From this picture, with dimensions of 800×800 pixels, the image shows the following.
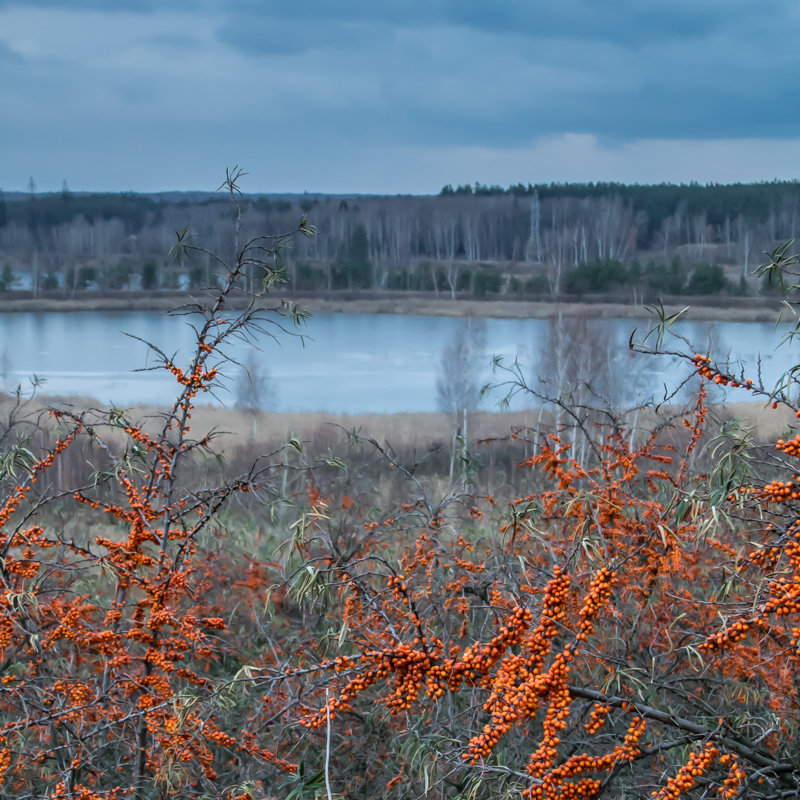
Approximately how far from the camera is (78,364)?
2789 centimetres

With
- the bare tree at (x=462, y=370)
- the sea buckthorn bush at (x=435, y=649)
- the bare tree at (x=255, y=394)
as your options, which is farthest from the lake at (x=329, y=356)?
the sea buckthorn bush at (x=435, y=649)

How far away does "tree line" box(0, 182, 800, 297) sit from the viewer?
2067 cm

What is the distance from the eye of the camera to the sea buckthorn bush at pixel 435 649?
238 centimetres

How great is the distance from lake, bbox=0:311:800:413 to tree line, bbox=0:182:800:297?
1309 millimetres

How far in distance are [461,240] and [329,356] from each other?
6.14 meters

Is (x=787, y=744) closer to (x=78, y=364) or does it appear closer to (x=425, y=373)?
(x=425, y=373)

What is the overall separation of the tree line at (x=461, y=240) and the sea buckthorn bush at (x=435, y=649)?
1224 cm

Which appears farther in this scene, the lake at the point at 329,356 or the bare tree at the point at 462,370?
the bare tree at the point at 462,370

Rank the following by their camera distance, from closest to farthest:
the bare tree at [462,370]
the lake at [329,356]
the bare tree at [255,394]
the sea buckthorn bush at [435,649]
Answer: the sea buckthorn bush at [435,649] < the bare tree at [255,394] < the lake at [329,356] < the bare tree at [462,370]

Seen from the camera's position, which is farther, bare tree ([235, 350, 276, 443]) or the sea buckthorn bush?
bare tree ([235, 350, 276, 443])

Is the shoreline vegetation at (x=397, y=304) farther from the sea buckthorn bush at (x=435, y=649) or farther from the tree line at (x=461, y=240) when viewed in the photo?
the sea buckthorn bush at (x=435, y=649)

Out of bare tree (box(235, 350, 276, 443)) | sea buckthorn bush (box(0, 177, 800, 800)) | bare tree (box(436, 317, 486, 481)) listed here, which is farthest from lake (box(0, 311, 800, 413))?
sea buckthorn bush (box(0, 177, 800, 800))

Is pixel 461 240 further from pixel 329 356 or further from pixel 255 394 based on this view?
pixel 255 394

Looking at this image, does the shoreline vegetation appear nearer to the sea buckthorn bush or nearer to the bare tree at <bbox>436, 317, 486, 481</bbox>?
the bare tree at <bbox>436, 317, 486, 481</bbox>
